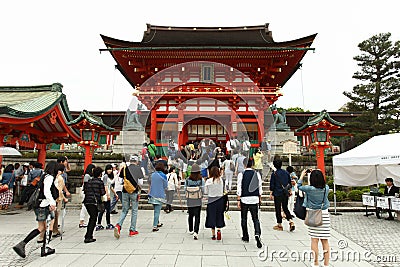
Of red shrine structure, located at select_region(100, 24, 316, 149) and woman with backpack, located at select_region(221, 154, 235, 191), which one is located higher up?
red shrine structure, located at select_region(100, 24, 316, 149)

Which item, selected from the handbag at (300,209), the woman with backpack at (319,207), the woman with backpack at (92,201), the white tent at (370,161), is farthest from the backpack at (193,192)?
the white tent at (370,161)

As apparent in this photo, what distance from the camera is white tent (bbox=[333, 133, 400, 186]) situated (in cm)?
822

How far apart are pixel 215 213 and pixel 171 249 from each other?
1145 millimetres

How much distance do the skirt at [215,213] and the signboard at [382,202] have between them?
6.16m

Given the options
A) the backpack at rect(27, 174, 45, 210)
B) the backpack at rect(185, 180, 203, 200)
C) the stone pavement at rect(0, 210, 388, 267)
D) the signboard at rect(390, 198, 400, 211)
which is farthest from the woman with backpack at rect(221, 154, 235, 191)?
the backpack at rect(27, 174, 45, 210)

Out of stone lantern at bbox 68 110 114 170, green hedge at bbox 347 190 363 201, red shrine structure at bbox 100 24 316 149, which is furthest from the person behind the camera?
red shrine structure at bbox 100 24 316 149

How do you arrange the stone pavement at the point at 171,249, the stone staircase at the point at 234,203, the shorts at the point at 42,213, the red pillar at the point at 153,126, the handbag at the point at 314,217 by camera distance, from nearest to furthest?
the handbag at the point at 314,217, the stone pavement at the point at 171,249, the shorts at the point at 42,213, the stone staircase at the point at 234,203, the red pillar at the point at 153,126

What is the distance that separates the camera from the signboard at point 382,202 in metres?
8.22

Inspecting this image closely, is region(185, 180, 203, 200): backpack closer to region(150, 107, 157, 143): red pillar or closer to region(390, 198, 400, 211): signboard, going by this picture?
region(390, 198, 400, 211): signboard

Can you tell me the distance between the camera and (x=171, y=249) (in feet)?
16.5

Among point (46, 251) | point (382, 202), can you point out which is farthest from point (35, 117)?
point (382, 202)

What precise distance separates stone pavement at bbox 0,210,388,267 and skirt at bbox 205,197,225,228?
1.34 feet

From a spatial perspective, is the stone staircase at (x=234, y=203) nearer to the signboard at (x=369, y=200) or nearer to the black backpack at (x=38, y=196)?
the signboard at (x=369, y=200)

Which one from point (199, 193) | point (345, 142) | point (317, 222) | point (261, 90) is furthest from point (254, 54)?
point (317, 222)
